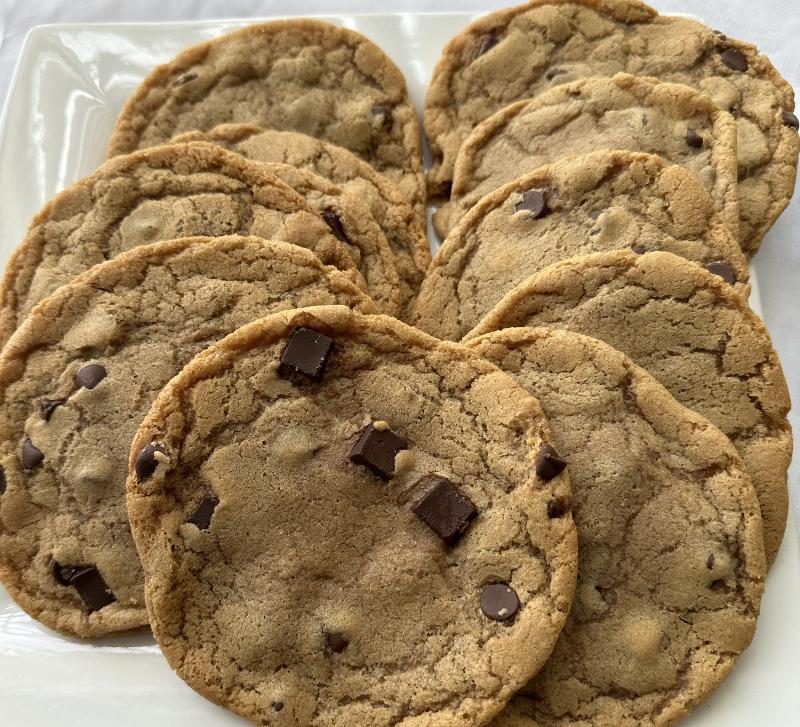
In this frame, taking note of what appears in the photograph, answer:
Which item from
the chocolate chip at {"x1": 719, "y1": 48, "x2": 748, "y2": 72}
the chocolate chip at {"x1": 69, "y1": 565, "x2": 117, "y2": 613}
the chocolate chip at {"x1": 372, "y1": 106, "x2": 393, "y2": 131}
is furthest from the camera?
the chocolate chip at {"x1": 372, "y1": 106, "x2": 393, "y2": 131}

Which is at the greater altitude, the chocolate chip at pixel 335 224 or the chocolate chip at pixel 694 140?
the chocolate chip at pixel 694 140

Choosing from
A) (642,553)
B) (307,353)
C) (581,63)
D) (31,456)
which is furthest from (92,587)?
(581,63)

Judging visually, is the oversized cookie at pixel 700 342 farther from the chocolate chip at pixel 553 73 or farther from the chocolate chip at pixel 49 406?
the chocolate chip at pixel 49 406

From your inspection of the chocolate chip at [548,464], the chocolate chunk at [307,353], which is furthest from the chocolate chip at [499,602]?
the chocolate chunk at [307,353]

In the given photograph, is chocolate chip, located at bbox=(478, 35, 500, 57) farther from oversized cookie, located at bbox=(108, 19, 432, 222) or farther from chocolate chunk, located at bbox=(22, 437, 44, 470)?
chocolate chunk, located at bbox=(22, 437, 44, 470)

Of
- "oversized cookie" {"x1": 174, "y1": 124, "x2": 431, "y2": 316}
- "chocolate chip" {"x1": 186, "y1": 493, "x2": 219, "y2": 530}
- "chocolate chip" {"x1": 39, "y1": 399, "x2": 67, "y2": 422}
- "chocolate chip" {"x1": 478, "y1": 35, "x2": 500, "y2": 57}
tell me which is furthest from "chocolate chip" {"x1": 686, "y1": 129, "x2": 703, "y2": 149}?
"chocolate chip" {"x1": 39, "y1": 399, "x2": 67, "y2": 422}

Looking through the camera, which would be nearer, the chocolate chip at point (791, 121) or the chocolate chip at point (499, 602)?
the chocolate chip at point (499, 602)
